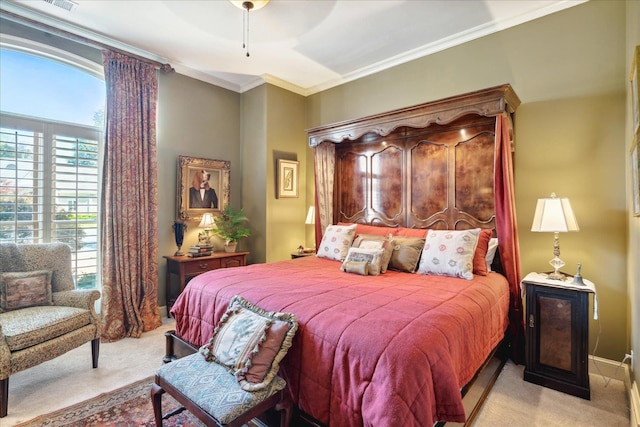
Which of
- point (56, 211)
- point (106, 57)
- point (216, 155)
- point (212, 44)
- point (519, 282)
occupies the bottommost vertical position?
point (519, 282)

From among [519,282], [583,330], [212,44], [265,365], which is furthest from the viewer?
[212,44]

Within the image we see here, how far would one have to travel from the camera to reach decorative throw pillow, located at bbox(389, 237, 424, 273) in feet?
9.73

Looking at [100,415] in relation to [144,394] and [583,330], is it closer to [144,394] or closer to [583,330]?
[144,394]

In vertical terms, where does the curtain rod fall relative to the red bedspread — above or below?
above

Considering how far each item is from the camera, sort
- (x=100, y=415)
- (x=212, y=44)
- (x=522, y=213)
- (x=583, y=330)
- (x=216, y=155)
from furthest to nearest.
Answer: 1. (x=216, y=155)
2. (x=212, y=44)
3. (x=522, y=213)
4. (x=583, y=330)
5. (x=100, y=415)

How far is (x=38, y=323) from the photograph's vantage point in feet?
7.58

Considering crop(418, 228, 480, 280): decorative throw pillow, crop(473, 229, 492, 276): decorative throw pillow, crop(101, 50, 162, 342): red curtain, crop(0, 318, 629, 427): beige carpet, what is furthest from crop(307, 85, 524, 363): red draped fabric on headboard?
crop(101, 50, 162, 342): red curtain

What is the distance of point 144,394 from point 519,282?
3145 millimetres

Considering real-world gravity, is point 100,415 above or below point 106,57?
below

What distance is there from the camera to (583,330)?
227cm

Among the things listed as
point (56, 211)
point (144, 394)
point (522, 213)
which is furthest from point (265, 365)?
point (56, 211)

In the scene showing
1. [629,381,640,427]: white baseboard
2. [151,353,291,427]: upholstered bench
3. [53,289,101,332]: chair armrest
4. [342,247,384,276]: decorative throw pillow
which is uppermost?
[342,247,384,276]: decorative throw pillow

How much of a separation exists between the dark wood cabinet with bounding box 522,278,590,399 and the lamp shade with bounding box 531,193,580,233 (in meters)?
0.44

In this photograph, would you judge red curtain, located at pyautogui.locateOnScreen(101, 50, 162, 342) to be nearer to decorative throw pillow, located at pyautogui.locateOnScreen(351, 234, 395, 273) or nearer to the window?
the window
